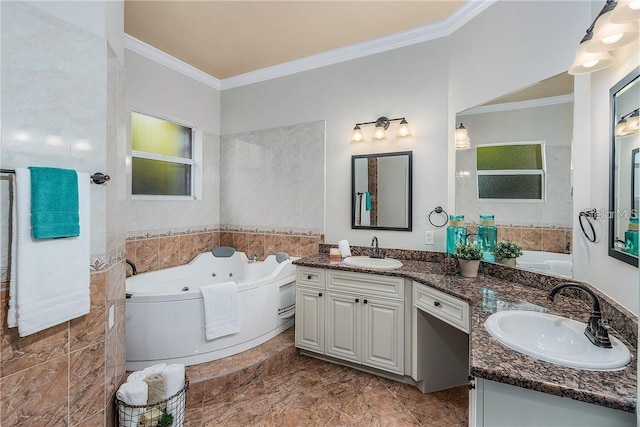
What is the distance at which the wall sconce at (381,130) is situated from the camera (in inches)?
104

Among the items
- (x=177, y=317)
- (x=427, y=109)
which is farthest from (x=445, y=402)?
(x=427, y=109)

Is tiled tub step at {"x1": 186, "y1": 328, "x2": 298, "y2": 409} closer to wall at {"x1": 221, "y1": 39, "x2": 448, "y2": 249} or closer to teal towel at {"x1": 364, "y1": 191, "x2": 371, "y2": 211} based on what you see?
wall at {"x1": 221, "y1": 39, "x2": 448, "y2": 249}

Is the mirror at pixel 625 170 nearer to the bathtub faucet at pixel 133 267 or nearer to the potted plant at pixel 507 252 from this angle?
the potted plant at pixel 507 252

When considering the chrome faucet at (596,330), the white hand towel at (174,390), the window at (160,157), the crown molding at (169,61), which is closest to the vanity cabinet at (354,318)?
the white hand towel at (174,390)

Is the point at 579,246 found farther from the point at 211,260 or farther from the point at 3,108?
the point at 211,260

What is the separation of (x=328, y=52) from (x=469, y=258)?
2302mm

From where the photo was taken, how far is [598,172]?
1.44 meters

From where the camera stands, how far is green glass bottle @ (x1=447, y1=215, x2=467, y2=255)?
7.47 ft

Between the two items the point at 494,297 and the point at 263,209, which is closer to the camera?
the point at 494,297

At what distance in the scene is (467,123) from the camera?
232cm

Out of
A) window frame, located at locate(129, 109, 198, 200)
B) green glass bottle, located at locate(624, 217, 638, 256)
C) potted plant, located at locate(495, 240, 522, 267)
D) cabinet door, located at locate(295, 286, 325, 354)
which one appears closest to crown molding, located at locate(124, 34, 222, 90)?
window frame, located at locate(129, 109, 198, 200)

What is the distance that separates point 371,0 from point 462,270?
6.76 ft

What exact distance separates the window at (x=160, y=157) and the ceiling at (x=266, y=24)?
748 millimetres

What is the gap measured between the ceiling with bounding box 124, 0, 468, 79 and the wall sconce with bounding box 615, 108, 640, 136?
1552mm
